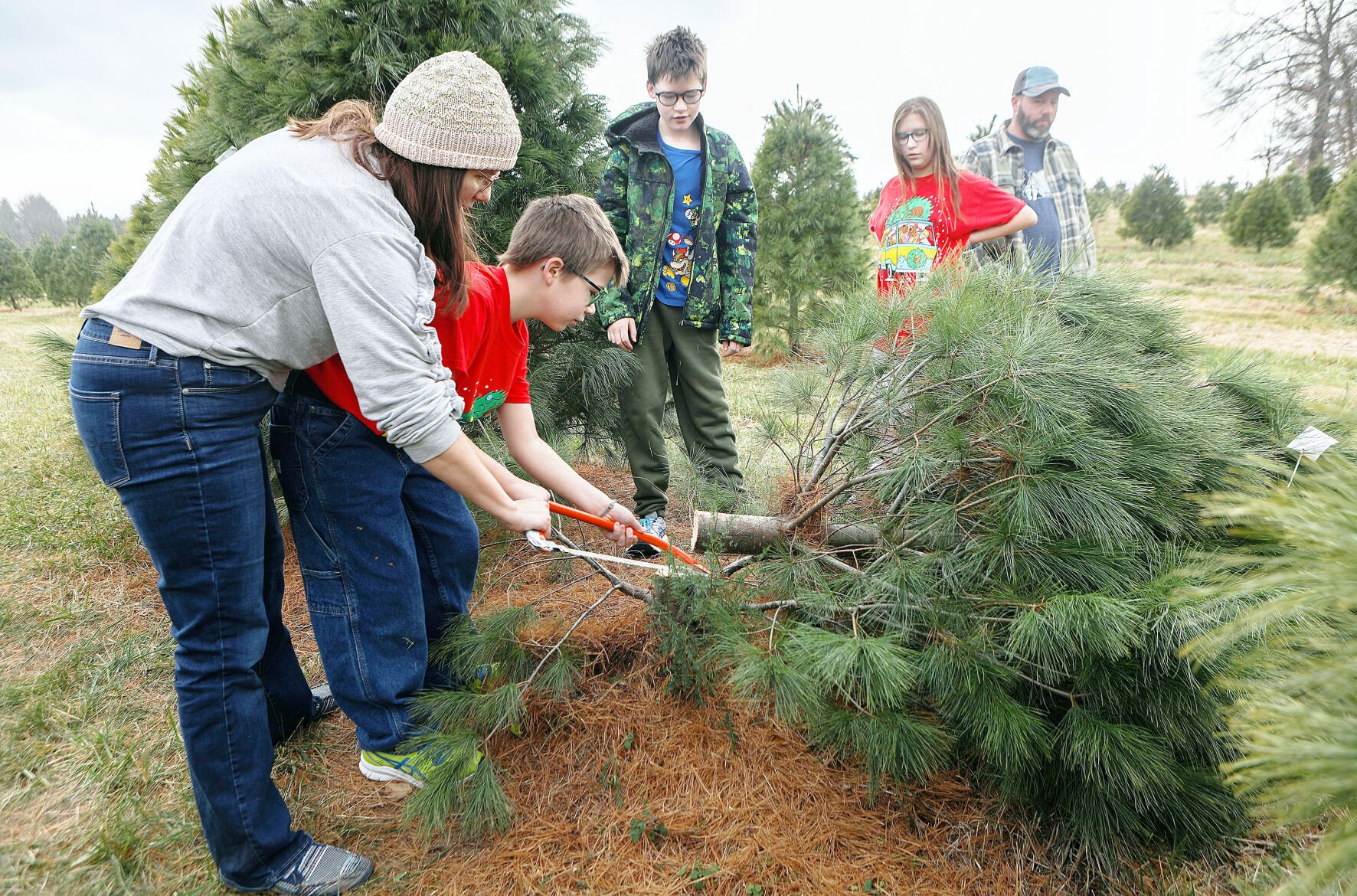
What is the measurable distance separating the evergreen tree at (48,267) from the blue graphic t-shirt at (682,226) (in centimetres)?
2038

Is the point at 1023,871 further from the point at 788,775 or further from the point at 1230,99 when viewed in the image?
the point at 1230,99

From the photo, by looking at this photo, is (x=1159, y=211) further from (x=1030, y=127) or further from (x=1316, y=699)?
(x=1316, y=699)

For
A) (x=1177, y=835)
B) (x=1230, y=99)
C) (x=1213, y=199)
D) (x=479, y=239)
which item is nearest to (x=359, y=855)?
(x=1177, y=835)

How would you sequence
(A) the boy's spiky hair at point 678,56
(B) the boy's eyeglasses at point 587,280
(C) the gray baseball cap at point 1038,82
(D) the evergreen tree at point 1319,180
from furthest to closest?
(D) the evergreen tree at point 1319,180 < (C) the gray baseball cap at point 1038,82 < (A) the boy's spiky hair at point 678,56 < (B) the boy's eyeglasses at point 587,280

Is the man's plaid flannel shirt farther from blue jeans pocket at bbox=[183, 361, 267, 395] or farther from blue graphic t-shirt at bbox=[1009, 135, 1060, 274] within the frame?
blue jeans pocket at bbox=[183, 361, 267, 395]

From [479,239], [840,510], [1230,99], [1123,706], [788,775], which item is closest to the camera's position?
[1123,706]

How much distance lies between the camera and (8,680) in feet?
6.93

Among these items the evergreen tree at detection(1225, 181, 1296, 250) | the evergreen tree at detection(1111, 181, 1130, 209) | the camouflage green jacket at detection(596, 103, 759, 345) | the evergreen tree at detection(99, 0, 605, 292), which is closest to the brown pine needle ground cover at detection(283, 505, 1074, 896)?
the camouflage green jacket at detection(596, 103, 759, 345)

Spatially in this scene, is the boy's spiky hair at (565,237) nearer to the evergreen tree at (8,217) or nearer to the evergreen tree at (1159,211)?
the evergreen tree at (1159,211)

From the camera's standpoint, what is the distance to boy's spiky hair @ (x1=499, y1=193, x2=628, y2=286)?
1.70 m

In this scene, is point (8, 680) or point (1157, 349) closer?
point (1157, 349)

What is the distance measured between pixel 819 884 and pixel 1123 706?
2.19ft

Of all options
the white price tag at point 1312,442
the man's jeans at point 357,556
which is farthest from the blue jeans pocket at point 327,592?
the white price tag at point 1312,442

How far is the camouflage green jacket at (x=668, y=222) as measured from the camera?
2627mm
